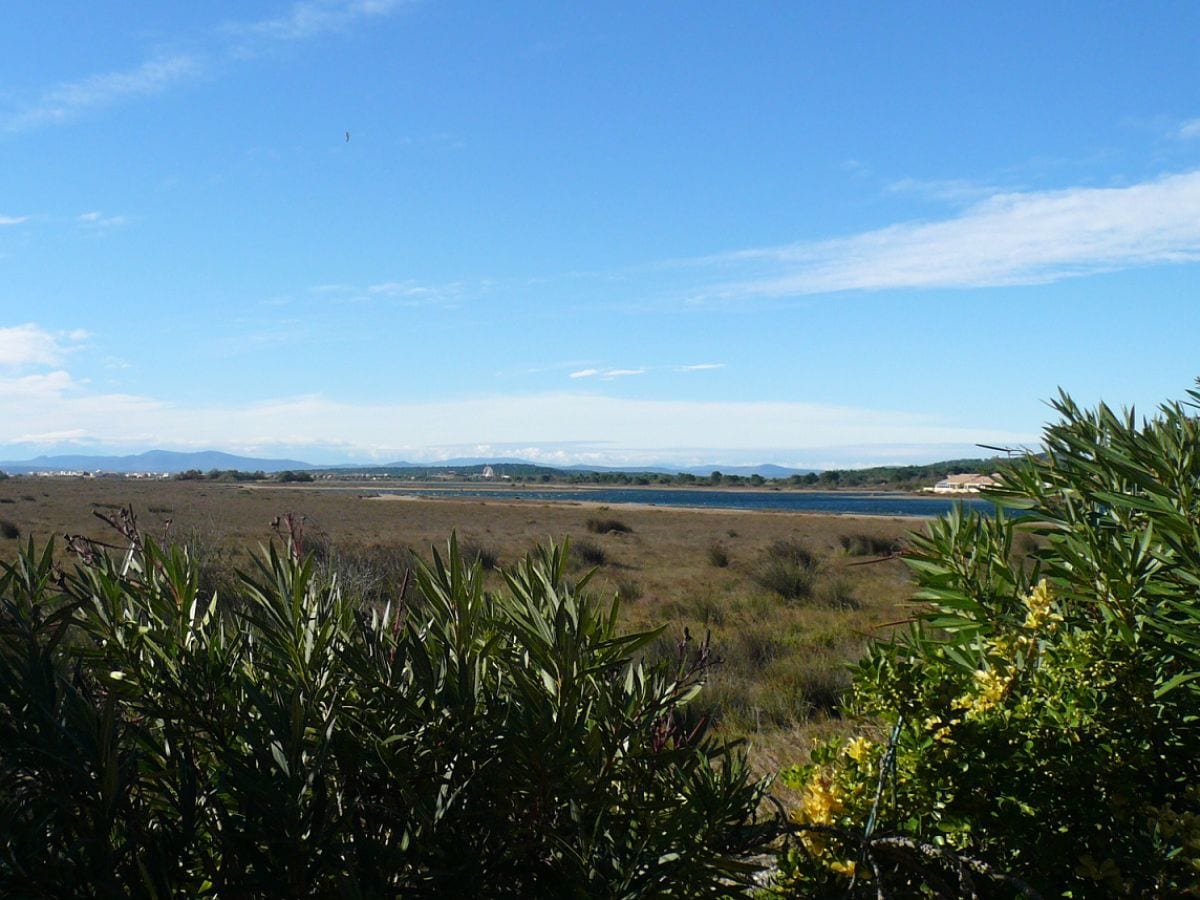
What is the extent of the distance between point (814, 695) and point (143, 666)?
8229 millimetres

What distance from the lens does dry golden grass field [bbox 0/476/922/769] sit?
26.9 ft

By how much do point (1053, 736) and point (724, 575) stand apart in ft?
63.4

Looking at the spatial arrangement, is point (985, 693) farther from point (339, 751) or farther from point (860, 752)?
point (339, 751)

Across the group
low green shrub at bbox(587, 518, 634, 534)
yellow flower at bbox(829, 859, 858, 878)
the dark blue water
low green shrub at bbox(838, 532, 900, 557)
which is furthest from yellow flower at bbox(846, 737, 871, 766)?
the dark blue water

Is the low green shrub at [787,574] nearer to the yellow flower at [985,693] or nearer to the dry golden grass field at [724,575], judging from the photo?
the dry golden grass field at [724,575]

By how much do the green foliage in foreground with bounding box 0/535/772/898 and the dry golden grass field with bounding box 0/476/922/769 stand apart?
0.17m

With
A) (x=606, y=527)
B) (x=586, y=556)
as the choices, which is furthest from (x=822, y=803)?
(x=606, y=527)

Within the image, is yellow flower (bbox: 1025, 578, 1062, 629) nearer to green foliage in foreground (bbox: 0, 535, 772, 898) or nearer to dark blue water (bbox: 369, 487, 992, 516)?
green foliage in foreground (bbox: 0, 535, 772, 898)

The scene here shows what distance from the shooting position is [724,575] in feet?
68.9

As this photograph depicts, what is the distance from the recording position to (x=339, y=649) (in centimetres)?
153

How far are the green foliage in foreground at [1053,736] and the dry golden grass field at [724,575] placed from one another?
287 mm

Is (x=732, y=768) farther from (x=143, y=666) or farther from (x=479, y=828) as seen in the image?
(x=143, y=666)

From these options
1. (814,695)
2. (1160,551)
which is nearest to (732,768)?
(1160,551)

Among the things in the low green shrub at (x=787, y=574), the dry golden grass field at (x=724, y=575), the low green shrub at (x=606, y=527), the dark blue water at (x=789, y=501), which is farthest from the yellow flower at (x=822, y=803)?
the dark blue water at (x=789, y=501)
